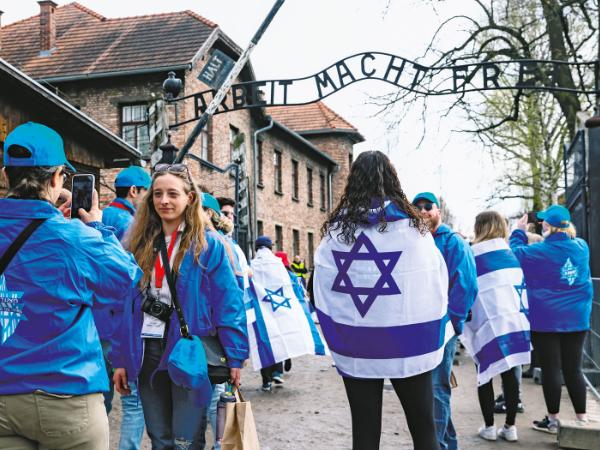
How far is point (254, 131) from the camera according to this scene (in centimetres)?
2892

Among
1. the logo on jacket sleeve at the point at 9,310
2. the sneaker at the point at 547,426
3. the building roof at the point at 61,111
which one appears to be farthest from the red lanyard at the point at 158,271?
the building roof at the point at 61,111

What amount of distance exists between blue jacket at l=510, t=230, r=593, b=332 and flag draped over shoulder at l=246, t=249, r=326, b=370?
2793 millimetres

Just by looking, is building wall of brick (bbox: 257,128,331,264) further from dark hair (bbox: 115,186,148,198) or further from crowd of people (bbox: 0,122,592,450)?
dark hair (bbox: 115,186,148,198)

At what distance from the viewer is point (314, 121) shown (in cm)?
4250

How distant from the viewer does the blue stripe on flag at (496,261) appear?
22.0ft

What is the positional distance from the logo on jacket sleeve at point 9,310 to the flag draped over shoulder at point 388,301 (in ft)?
5.62

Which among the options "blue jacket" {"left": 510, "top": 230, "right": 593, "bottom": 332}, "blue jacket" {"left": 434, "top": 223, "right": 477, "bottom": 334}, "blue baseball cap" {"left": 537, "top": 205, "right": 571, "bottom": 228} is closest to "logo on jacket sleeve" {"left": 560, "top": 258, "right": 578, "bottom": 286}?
"blue jacket" {"left": 510, "top": 230, "right": 593, "bottom": 332}

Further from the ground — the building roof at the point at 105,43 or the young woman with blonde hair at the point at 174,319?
the building roof at the point at 105,43

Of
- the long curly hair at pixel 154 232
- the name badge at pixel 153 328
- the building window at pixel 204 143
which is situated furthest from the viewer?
the building window at pixel 204 143

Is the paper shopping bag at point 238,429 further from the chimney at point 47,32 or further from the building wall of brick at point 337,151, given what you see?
the building wall of brick at point 337,151

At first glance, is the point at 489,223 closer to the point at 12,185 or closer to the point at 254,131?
the point at 12,185

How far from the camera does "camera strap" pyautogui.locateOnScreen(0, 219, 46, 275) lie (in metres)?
2.70

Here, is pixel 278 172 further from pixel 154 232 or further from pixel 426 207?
pixel 154 232

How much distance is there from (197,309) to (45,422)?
1.31m
